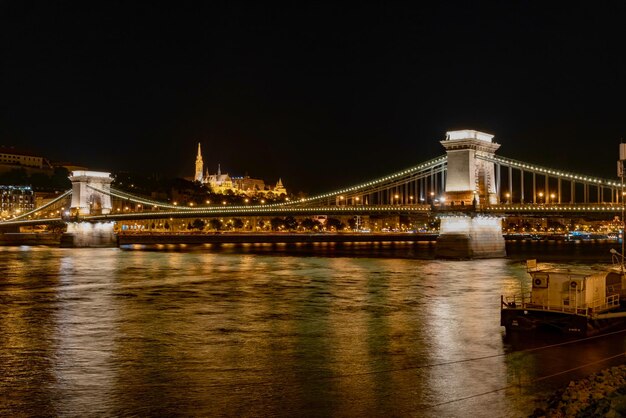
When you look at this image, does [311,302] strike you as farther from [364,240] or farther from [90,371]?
[364,240]

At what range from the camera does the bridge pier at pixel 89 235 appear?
3460 inches

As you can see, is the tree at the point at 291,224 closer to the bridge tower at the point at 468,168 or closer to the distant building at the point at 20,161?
the distant building at the point at 20,161

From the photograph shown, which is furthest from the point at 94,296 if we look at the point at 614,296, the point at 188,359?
the point at 614,296

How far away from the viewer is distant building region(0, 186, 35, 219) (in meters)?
160

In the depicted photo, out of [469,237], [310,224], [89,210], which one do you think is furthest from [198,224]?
[469,237]

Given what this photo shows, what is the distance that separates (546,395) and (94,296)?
23431mm

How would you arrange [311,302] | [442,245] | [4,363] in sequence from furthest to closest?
[442,245] < [311,302] < [4,363]

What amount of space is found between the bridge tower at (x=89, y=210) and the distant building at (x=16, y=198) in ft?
224

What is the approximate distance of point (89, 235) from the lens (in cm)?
8900

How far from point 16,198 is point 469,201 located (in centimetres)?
13244

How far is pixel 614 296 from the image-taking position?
20.8 metres

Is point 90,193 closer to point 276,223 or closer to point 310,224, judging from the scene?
point 276,223

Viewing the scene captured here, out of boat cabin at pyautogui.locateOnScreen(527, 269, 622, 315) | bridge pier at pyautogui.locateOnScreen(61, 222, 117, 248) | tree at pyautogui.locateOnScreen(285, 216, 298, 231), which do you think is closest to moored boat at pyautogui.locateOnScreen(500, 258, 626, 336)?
boat cabin at pyautogui.locateOnScreen(527, 269, 622, 315)

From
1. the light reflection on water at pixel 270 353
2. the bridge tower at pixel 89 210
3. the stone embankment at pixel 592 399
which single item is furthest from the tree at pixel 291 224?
the stone embankment at pixel 592 399
